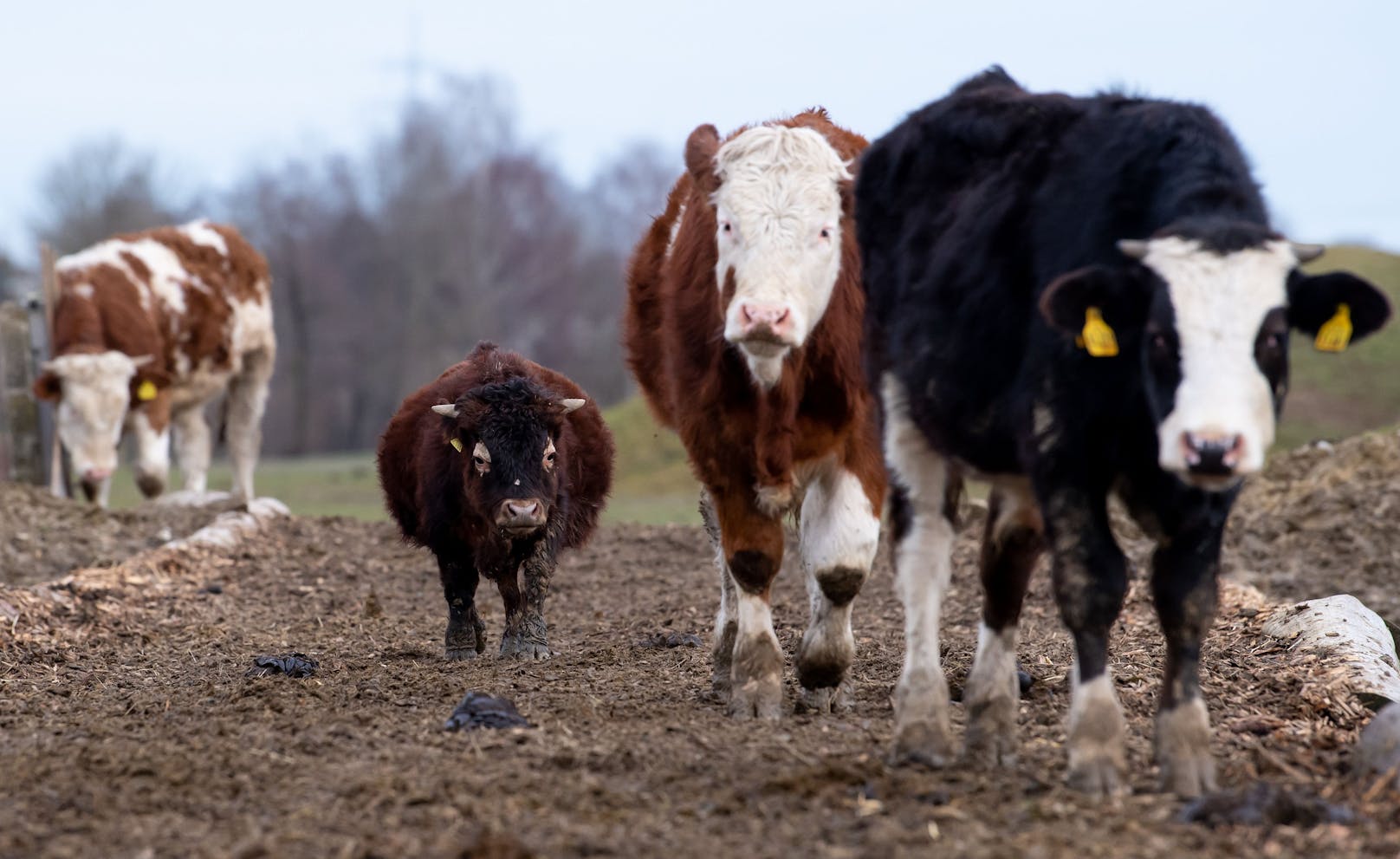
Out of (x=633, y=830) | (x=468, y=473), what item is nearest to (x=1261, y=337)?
(x=633, y=830)

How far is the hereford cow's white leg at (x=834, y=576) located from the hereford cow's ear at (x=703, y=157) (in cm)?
134

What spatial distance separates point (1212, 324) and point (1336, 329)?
48 cm

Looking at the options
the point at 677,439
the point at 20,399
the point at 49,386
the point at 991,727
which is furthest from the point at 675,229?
the point at 677,439

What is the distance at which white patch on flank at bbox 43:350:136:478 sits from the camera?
55.5ft

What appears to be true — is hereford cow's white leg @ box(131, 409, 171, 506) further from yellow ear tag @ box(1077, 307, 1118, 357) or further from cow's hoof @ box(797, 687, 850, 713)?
yellow ear tag @ box(1077, 307, 1118, 357)

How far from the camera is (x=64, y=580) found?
1052 cm

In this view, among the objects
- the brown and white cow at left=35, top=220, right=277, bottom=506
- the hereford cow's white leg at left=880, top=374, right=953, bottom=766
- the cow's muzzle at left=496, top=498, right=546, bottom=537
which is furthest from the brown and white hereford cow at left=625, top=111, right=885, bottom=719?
the brown and white cow at left=35, top=220, right=277, bottom=506

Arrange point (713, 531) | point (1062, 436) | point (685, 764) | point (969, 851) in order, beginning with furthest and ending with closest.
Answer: point (713, 531), point (685, 764), point (1062, 436), point (969, 851)

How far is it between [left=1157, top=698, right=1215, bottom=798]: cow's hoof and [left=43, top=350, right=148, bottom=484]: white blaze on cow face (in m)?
14.5

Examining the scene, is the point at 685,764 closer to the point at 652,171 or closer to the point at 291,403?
the point at 291,403

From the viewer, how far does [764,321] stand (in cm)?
588

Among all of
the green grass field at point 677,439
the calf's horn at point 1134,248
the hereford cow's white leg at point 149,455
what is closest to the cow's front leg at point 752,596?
the calf's horn at point 1134,248

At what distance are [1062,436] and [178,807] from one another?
3016 mm

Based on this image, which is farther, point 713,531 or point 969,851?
point 713,531
